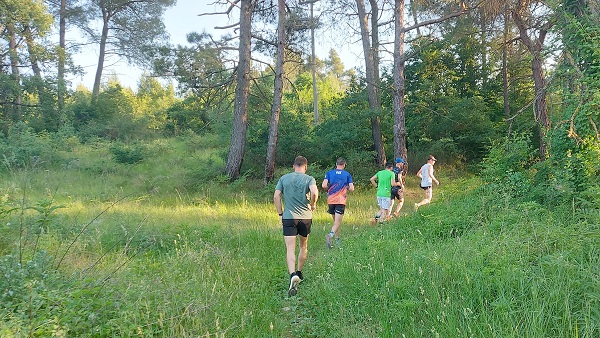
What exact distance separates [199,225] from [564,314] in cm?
608

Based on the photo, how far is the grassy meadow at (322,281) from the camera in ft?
9.15

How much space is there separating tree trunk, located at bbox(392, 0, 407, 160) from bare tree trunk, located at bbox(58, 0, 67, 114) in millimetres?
19704

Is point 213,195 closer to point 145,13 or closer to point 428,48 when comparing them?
point 428,48

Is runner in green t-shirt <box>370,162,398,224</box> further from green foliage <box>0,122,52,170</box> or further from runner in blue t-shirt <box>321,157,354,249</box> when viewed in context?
green foliage <box>0,122,52,170</box>

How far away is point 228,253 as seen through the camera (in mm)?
5484

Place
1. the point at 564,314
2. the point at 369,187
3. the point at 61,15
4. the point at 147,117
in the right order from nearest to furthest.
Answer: the point at 564,314, the point at 369,187, the point at 61,15, the point at 147,117

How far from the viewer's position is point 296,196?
516 cm

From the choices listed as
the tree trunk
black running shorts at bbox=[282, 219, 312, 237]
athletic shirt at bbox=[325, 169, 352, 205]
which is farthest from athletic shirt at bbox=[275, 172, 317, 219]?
the tree trunk

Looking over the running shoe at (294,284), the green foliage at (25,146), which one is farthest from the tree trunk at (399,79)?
the green foliage at (25,146)

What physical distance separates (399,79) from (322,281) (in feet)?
31.6

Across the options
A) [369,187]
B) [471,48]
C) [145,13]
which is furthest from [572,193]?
[145,13]

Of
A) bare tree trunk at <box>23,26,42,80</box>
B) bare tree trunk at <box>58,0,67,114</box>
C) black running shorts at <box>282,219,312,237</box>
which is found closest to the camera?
black running shorts at <box>282,219,312,237</box>

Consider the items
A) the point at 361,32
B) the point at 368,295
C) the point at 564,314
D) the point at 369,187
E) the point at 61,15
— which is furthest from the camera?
the point at 61,15

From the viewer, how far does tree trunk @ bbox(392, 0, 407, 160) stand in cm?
1175
